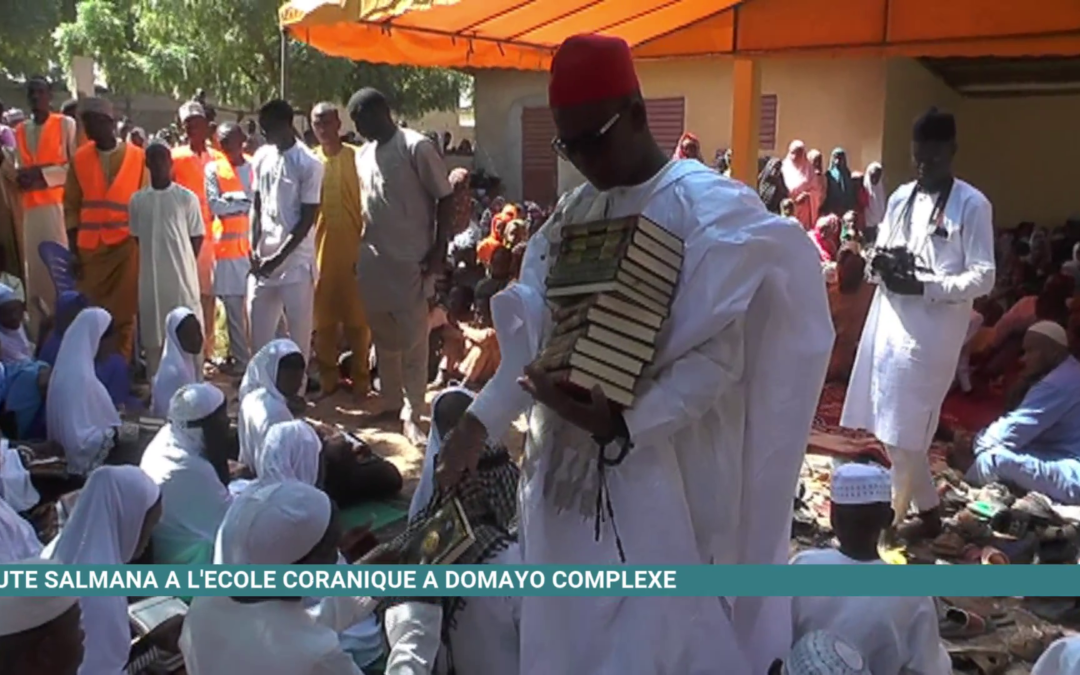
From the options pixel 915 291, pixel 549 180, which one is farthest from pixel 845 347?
pixel 549 180

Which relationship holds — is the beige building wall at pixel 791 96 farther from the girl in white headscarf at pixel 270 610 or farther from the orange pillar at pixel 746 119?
the girl in white headscarf at pixel 270 610

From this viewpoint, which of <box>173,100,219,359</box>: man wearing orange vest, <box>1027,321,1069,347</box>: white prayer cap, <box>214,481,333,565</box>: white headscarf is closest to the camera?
<box>214,481,333,565</box>: white headscarf

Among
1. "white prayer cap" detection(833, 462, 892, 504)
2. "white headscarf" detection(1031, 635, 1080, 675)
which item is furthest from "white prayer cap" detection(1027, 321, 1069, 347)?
"white headscarf" detection(1031, 635, 1080, 675)

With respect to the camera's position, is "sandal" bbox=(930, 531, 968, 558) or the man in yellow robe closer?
"sandal" bbox=(930, 531, 968, 558)

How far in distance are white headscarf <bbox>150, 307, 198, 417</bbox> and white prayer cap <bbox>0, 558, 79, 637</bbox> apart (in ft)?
11.3

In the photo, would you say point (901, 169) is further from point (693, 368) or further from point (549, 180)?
point (693, 368)

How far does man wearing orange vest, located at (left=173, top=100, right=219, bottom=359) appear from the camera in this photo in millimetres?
7699

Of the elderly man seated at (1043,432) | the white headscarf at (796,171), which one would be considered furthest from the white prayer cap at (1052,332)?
the white headscarf at (796,171)

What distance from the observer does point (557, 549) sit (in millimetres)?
2340

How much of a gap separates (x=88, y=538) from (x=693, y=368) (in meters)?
2.05

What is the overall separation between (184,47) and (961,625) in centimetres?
1963

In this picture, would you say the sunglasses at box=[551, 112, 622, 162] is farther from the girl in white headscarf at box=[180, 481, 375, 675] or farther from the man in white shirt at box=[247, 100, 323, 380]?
the man in white shirt at box=[247, 100, 323, 380]

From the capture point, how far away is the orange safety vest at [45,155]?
8008 millimetres

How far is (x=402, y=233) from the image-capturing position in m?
6.14
